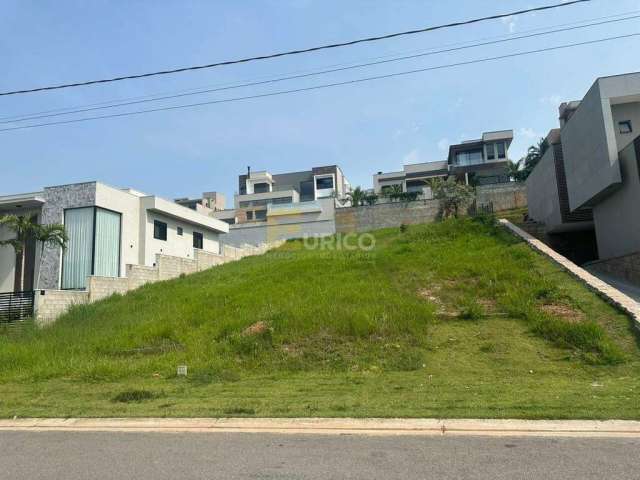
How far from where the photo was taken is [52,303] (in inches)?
692

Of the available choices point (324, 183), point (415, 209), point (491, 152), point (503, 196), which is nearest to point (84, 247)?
point (415, 209)

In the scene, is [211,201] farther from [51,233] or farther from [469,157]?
[51,233]

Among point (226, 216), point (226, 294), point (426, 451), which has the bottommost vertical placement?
point (426, 451)

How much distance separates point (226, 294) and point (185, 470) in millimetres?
12385

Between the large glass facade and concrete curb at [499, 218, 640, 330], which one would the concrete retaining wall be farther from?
concrete curb at [499, 218, 640, 330]

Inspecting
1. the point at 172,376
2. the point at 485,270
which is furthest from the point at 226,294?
the point at 485,270

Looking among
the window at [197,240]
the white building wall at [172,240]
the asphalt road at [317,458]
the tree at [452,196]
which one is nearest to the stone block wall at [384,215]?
the tree at [452,196]

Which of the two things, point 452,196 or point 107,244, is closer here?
point 107,244

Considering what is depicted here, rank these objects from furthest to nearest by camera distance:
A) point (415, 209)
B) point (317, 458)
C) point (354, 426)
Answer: point (415, 209), point (354, 426), point (317, 458)

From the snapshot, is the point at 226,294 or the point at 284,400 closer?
the point at 284,400

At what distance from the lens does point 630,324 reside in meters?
10.3

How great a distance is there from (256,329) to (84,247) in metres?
14.7

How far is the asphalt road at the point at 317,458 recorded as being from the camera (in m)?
4.62

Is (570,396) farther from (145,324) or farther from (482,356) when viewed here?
(145,324)
